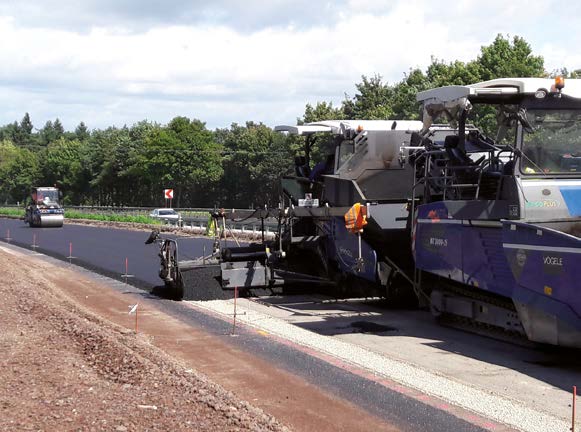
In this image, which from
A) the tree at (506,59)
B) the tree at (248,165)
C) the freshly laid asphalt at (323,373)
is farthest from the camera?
the tree at (248,165)

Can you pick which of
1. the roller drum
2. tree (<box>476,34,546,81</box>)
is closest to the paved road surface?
the roller drum

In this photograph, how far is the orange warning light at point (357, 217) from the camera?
39.9ft

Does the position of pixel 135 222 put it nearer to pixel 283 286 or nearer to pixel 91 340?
pixel 283 286

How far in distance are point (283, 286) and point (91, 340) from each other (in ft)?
19.5

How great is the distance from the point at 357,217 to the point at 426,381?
4388 mm

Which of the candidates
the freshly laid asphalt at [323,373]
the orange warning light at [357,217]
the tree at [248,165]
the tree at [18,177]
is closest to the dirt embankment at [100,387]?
the freshly laid asphalt at [323,373]

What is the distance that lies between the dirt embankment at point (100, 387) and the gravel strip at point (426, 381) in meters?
2.07

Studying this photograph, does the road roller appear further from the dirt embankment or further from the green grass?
the dirt embankment

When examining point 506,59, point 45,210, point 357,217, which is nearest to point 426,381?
point 357,217

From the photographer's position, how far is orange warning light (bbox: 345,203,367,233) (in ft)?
39.9

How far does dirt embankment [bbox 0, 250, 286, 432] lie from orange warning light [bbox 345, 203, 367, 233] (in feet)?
12.9

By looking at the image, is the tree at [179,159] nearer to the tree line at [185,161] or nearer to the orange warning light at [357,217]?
the tree line at [185,161]

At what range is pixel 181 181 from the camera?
249 feet

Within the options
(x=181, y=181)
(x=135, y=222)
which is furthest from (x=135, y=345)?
(x=181, y=181)
